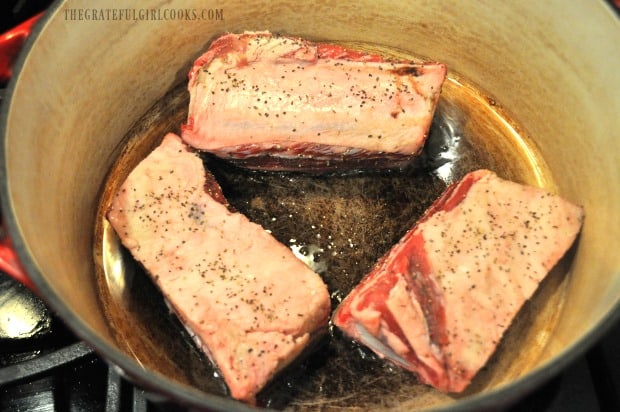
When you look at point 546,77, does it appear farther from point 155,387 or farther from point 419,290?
point 155,387

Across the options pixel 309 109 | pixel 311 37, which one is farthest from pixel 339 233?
pixel 311 37

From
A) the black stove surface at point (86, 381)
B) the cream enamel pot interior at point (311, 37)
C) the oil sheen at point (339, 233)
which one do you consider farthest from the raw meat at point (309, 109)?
the black stove surface at point (86, 381)

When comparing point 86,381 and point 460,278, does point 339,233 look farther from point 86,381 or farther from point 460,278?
point 86,381

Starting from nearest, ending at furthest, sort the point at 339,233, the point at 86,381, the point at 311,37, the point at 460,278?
the point at 460,278 → the point at 86,381 → the point at 339,233 → the point at 311,37

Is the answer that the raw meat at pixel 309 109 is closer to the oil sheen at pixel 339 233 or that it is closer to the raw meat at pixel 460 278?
the oil sheen at pixel 339 233

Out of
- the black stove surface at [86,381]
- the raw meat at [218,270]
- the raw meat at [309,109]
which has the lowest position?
the black stove surface at [86,381]

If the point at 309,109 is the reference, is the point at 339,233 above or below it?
below
